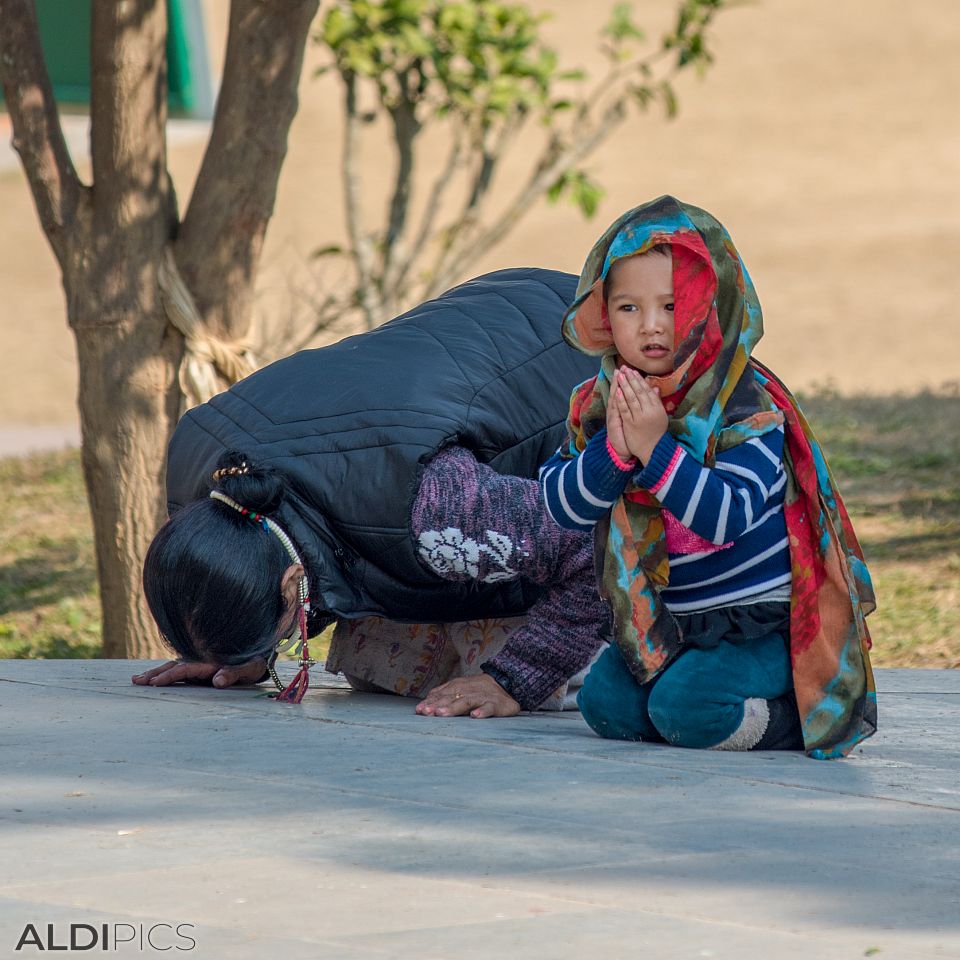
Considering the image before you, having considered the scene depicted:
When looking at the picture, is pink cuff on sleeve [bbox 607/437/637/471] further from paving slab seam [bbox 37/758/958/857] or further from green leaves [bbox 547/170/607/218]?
green leaves [bbox 547/170/607/218]

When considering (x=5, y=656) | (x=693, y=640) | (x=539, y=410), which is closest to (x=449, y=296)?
(x=539, y=410)

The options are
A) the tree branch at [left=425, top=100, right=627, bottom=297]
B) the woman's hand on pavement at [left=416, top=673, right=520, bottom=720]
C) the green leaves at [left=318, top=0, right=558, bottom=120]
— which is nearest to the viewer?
the woman's hand on pavement at [left=416, top=673, right=520, bottom=720]

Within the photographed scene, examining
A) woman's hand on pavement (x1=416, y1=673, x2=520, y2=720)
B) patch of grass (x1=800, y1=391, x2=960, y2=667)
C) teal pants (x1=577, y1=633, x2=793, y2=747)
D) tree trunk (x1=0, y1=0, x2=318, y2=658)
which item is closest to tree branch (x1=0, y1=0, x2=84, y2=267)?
tree trunk (x1=0, y1=0, x2=318, y2=658)

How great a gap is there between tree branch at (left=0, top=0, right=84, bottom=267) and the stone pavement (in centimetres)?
173

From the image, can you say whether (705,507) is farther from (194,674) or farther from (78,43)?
(78,43)

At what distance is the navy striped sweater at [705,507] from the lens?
254cm

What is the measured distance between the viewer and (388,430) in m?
2.92

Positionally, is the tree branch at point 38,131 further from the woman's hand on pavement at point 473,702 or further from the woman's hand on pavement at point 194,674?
the woman's hand on pavement at point 473,702

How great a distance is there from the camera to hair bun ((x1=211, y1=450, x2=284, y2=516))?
9.34 ft

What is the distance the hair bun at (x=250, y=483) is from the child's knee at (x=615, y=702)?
662 millimetres

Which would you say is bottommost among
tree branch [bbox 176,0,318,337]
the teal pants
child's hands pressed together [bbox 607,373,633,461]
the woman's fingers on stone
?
the woman's fingers on stone

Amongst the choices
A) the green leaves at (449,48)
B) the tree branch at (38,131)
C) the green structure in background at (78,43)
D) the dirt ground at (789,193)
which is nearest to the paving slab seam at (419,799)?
the tree branch at (38,131)

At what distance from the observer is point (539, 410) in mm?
3182

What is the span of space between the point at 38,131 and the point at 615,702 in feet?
7.99
